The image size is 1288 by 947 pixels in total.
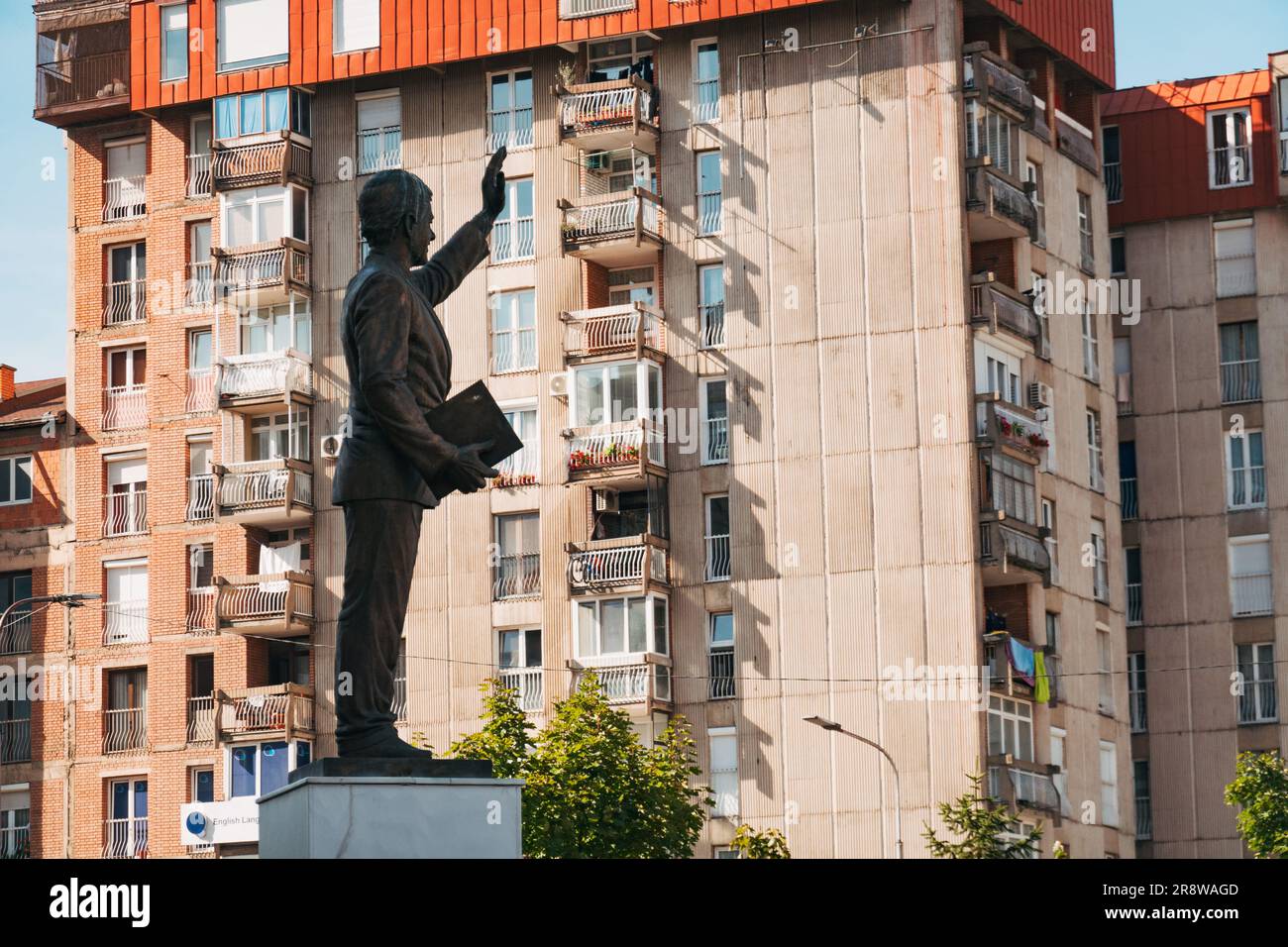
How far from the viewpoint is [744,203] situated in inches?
2680

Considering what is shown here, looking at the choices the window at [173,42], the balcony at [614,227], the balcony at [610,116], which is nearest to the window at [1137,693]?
the balcony at [614,227]

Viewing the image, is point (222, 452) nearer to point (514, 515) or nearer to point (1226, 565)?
point (514, 515)

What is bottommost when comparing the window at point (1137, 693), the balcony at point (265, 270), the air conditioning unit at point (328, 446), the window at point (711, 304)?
A: the window at point (1137, 693)

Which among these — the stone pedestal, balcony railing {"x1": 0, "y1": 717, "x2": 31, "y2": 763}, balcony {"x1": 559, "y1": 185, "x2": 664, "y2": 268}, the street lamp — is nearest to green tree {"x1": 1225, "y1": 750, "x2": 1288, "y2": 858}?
the street lamp

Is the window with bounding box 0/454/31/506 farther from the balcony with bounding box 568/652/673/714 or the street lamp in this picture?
the street lamp

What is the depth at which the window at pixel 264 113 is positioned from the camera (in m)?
73.4

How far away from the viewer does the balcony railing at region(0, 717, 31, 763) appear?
75125 millimetres

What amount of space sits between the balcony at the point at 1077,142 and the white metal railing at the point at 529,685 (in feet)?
69.8

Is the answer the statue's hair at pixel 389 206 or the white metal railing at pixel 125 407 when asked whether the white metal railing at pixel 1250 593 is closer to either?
the white metal railing at pixel 125 407

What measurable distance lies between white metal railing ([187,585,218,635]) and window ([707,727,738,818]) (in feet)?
49.6

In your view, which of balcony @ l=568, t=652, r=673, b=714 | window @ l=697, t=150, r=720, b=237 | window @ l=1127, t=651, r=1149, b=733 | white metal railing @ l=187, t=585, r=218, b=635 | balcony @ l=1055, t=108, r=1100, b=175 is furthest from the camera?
window @ l=1127, t=651, r=1149, b=733

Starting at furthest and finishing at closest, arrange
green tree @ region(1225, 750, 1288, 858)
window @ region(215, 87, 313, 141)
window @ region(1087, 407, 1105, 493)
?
window @ region(215, 87, 313, 141) → window @ region(1087, 407, 1105, 493) → green tree @ region(1225, 750, 1288, 858)

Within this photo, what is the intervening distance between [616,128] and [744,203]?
3979 millimetres
